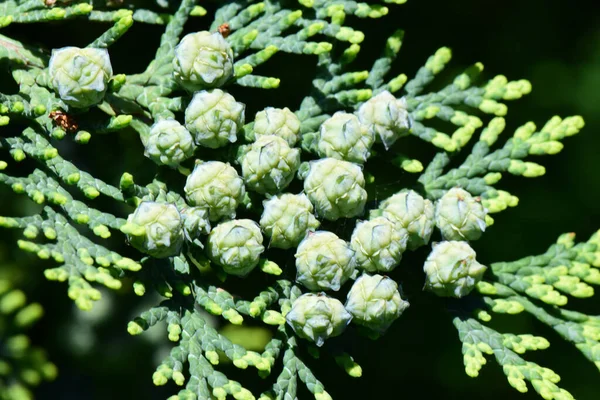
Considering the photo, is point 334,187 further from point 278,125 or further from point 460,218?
point 460,218

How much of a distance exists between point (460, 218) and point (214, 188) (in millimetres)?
796

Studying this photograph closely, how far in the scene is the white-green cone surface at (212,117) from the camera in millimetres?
1965

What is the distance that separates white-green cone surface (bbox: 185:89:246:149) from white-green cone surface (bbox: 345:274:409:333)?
1.89ft

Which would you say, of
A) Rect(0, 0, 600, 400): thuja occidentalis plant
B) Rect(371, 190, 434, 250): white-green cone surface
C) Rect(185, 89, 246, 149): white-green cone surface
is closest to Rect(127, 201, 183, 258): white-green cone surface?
Rect(0, 0, 600, 400): thuja occidentalis plant

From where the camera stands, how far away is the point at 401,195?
216cm

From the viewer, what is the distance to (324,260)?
191 centimetres

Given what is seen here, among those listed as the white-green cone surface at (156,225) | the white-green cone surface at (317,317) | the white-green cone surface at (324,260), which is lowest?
the white-green cone surface at (317,317)

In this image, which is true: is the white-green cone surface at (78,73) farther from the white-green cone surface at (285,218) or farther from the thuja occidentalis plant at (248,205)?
the white-green cone surface at (285,218)

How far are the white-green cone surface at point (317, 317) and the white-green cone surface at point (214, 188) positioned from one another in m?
0.34

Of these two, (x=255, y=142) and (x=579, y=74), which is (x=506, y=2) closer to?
(x=579, y=74)

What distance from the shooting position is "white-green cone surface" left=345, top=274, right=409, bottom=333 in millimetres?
1961

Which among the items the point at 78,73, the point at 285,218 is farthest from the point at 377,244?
the point at 78,73

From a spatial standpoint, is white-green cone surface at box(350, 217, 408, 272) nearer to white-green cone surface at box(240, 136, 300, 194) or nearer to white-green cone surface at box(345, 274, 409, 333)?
white-green cone surface at box(345, 274, 409, 333)

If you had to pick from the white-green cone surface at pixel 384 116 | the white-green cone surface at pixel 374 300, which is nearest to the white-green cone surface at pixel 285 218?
the white-green cone surface at pixel 374 300
